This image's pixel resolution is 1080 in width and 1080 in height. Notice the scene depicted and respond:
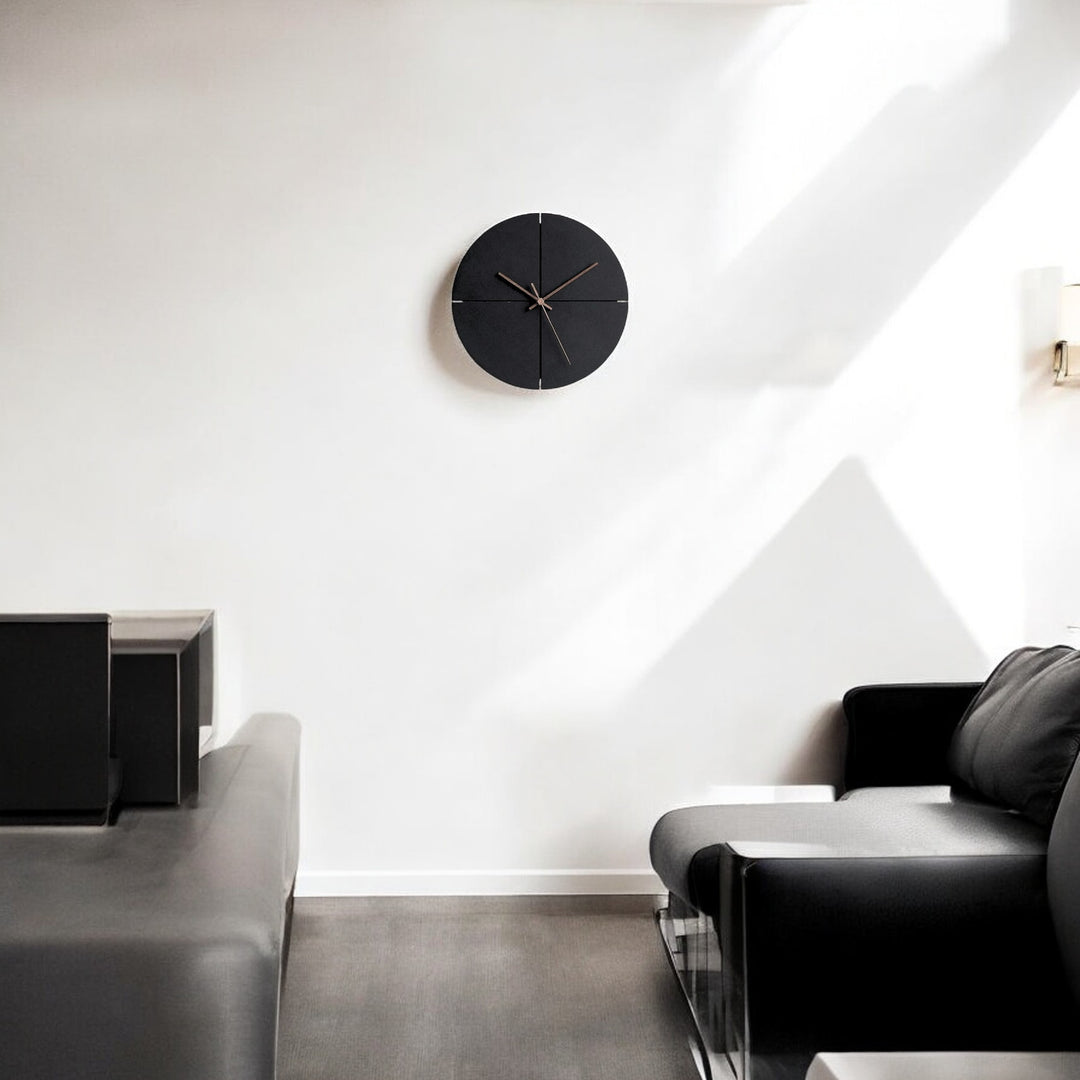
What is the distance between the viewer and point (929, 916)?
2.04 meters

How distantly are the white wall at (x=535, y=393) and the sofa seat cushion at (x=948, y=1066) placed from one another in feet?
6.26

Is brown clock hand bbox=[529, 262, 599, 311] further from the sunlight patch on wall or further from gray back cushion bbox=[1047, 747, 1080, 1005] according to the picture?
gray back cushion bbox=[1047, 747, 1080, 1005]

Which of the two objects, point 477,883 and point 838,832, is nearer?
point 838,832

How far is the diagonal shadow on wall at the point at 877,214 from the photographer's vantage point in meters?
3.44

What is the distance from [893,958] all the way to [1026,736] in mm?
654

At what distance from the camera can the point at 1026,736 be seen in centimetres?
242

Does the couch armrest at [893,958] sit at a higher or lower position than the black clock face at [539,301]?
lower

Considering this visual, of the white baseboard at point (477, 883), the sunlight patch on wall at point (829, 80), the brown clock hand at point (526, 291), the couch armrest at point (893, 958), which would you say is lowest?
the white baseboard at point (477, 883)

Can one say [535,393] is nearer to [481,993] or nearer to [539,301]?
[539,301]

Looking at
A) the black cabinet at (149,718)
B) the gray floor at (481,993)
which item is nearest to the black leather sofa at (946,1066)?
the gray floor at (481,993)

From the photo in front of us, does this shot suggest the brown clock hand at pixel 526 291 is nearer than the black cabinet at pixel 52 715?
No

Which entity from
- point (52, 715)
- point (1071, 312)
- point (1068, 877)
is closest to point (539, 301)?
point (1071, 312)

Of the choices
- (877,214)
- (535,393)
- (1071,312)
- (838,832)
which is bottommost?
(838,832)

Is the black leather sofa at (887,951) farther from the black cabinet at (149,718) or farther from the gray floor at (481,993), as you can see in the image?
the black cabinet at (149,718)
